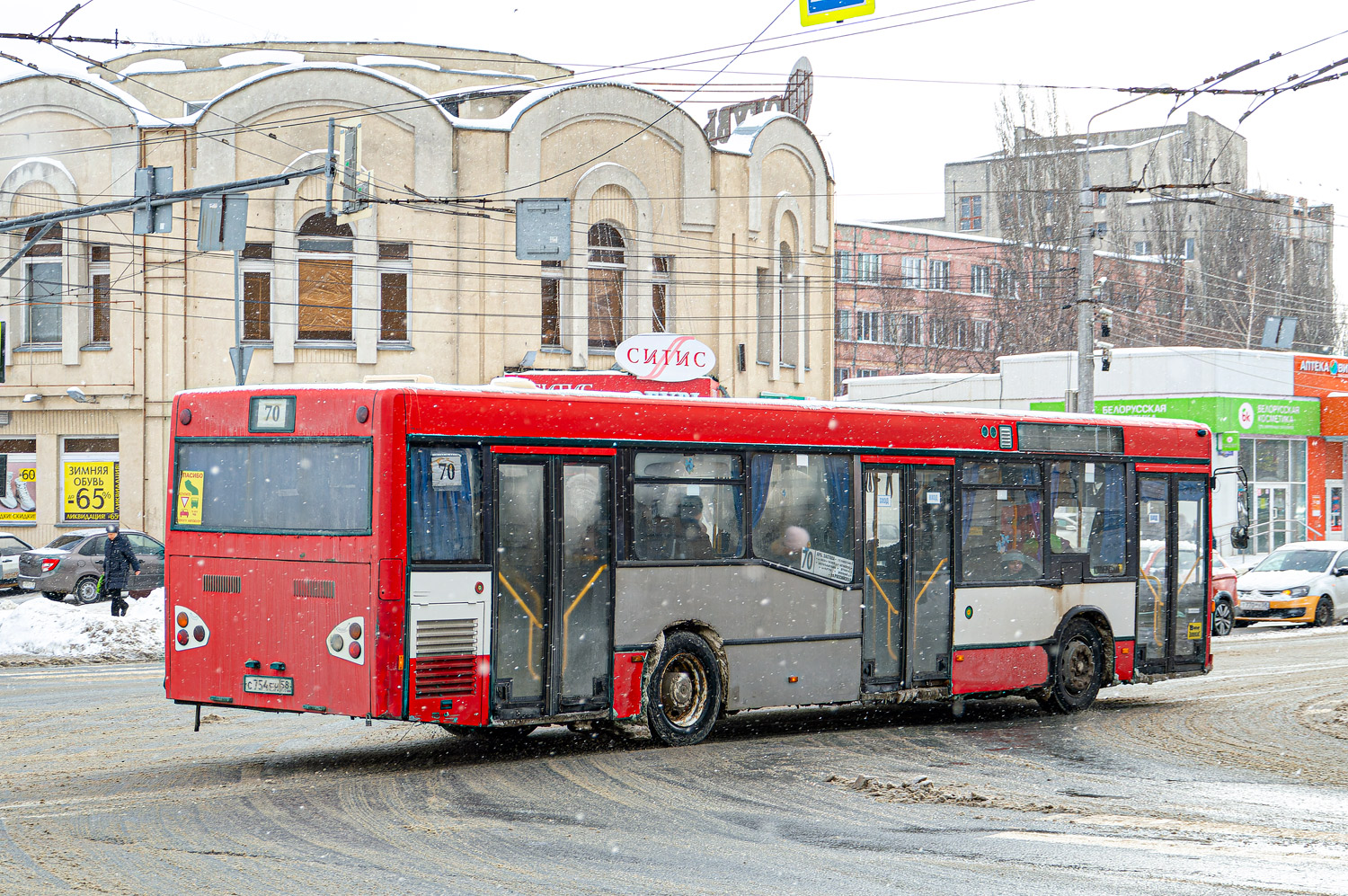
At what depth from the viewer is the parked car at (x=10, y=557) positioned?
→ 31.5 meters

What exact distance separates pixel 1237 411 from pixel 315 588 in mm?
37145

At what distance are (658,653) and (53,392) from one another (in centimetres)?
2586

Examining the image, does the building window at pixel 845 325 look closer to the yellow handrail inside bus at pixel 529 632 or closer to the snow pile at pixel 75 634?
the snow pile at pixel 75 634

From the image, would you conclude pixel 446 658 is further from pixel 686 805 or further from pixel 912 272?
pixel 912 272

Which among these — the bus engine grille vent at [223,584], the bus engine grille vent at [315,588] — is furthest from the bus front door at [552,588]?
the bus engine grille vent at [223,584]

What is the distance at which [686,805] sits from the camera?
9766mm

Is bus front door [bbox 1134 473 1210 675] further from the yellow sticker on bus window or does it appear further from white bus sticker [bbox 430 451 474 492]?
the yellow sticker on bus window

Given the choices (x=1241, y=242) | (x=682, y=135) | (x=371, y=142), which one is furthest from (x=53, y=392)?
(x=1241, y=242)

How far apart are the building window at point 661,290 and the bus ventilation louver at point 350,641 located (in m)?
25.2

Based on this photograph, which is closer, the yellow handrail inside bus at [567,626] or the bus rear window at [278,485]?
the bus rear window at [278,485]

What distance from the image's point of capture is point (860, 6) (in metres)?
14.7

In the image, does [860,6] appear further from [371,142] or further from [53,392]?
[53,392]

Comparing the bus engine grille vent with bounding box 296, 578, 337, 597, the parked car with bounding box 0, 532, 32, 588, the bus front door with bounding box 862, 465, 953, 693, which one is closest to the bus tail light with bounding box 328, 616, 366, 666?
the bus engine grille vent with bounding box 296, 578, 337, 597

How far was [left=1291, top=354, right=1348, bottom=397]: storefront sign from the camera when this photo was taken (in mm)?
44938
